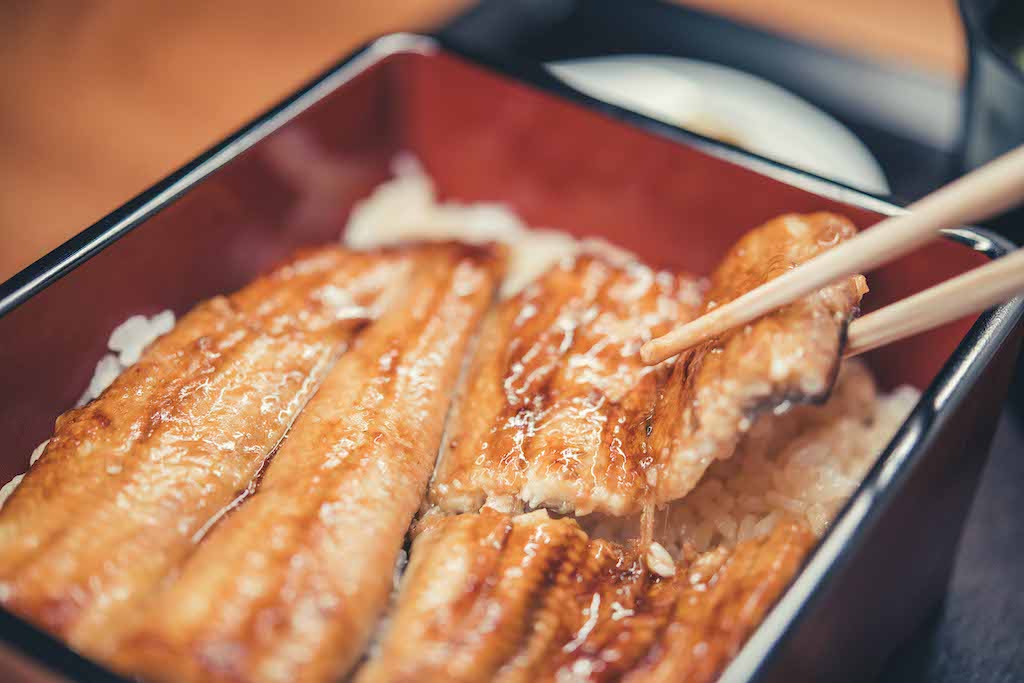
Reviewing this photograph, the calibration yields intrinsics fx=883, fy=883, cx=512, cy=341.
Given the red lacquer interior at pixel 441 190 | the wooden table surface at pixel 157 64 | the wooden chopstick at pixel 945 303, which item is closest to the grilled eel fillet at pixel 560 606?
the wooden chopstick at pixel 945 303

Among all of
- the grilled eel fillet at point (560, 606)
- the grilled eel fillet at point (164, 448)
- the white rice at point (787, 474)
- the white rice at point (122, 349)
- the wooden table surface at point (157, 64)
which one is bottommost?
the white rice at point (787, 474)

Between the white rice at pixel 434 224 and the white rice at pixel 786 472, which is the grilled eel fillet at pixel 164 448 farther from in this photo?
the white rice at pixel 786 472

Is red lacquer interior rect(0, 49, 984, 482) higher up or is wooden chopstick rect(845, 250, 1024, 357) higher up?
red lacquer interior rect(0, 49, 984, 482)

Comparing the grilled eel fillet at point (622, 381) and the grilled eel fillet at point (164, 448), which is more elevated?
the grilled eel fillet at point (164, 448)

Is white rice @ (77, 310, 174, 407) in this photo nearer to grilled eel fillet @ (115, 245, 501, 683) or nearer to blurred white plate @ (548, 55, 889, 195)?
grilled eel fillet @ (115, 245, 501, 683)

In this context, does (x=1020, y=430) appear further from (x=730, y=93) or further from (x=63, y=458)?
(x=63, y=458)

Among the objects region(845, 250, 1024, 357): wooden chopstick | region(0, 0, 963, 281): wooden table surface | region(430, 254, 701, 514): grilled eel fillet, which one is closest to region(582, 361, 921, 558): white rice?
region(430, 254, 701, 514): grilled eel fillet

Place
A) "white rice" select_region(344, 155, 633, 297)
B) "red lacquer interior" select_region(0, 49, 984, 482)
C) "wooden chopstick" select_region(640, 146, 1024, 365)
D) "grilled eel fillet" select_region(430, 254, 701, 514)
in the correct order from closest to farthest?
"wooden chopstick" select_region(640, 146, 1024, 365)
"grilled eel fillet" select_region(430, 254, 701, 514)
"red lacquer interior" select_region(0, 49, 984, 482)
"white rice" select_region(344, 155, 633, 297)

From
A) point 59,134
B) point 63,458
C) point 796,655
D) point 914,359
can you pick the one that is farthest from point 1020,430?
point 59,134

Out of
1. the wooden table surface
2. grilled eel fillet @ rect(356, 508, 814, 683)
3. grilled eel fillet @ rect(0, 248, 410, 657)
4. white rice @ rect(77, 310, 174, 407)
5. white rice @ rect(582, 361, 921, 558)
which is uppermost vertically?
the wooden table surface

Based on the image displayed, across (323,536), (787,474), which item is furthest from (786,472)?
(323,536)
